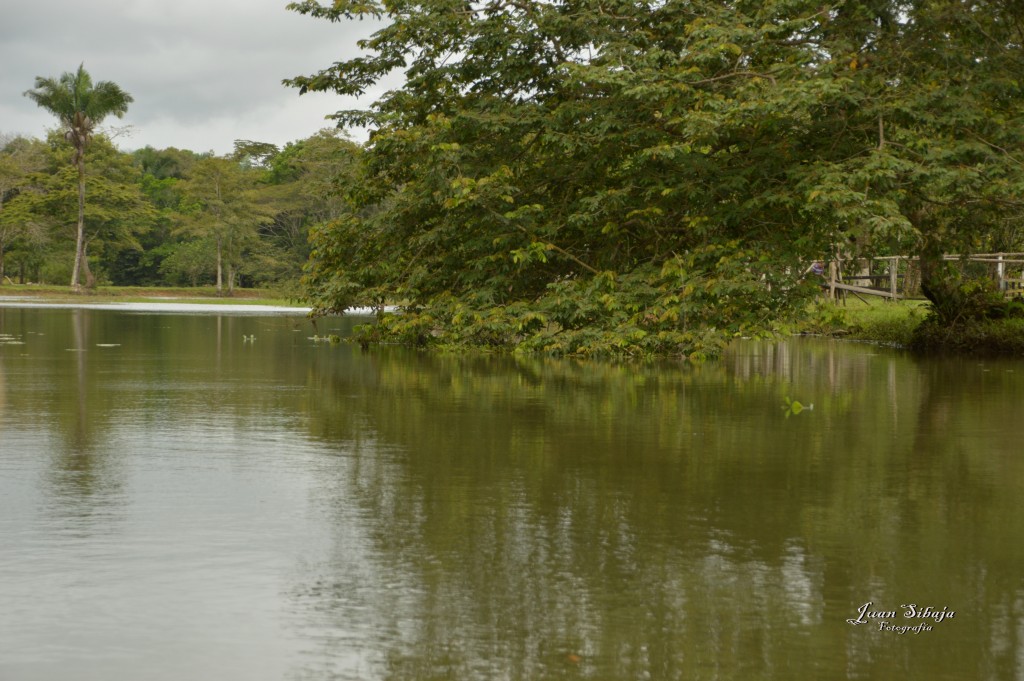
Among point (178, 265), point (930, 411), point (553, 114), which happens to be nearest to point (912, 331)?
point (553, 114)

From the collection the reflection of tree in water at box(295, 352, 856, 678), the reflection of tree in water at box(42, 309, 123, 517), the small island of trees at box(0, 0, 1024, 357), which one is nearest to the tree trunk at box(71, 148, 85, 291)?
the small island of trees at box(0, 0, 1024, 357)

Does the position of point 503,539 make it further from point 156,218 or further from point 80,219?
point 156,218

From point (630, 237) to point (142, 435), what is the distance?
12.2 m

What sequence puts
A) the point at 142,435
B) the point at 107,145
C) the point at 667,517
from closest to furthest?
the point at 667,517, the point at 142,435, the point at 107,145

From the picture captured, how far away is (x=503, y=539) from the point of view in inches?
245

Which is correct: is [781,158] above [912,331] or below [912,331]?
above

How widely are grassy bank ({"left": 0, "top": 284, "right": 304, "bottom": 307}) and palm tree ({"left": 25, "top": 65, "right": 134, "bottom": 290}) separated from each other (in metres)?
1.94

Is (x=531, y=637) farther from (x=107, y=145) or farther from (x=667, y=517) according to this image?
(x=107, y=145)

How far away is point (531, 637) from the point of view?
466 cm
